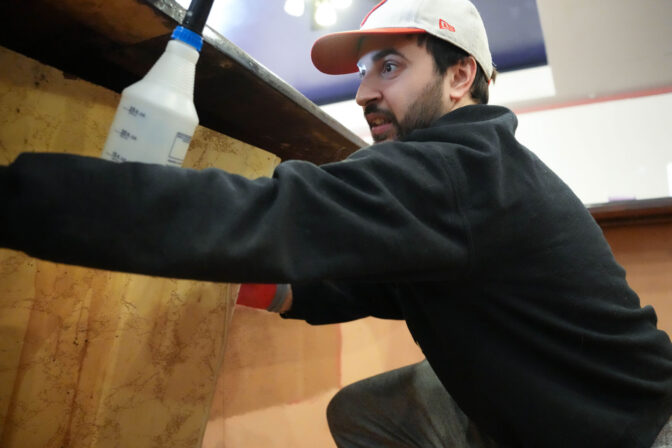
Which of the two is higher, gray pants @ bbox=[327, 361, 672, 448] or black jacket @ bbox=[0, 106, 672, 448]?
black jacket @ bbox=[0, 106, 672, 448]

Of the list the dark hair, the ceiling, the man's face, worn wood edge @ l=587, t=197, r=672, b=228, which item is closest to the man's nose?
the man's face

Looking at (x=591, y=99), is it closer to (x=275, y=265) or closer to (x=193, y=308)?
(x=193, y=308)

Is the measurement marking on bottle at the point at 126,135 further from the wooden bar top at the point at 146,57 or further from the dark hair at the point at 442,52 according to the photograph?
the dark hair at the point at 442,52

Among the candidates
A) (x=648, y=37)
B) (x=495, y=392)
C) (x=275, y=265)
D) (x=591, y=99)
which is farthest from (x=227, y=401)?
(x=591, y=99)

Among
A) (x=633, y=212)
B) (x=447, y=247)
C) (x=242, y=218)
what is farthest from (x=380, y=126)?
(x=633, y=212)

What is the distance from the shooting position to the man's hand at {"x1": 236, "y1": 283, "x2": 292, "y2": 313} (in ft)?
2.87

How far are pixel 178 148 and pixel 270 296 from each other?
46 centimetres

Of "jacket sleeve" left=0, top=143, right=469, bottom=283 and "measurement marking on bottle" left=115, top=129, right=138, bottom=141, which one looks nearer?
"jacket sleeve" left=0, top=143, right=469, bottom=283

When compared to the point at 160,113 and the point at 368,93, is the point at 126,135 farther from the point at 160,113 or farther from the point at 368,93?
the point at 368,93

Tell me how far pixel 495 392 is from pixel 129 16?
0.71m

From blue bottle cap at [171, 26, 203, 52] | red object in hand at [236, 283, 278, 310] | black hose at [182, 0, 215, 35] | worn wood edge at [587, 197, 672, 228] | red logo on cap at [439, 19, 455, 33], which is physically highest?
red logo on cap at [439, 19, 455, 33]

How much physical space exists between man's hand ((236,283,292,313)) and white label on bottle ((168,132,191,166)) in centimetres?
43

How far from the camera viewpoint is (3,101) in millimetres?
660

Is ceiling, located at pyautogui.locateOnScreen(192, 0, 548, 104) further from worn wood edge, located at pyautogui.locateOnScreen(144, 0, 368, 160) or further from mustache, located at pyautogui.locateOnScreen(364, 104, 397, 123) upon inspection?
mustache, located at pyautogui.locateOnScreen(364, 104, 397, 123)
